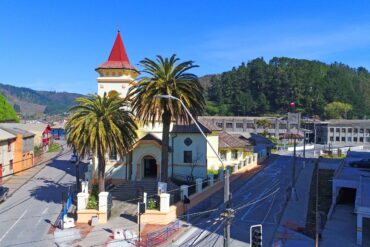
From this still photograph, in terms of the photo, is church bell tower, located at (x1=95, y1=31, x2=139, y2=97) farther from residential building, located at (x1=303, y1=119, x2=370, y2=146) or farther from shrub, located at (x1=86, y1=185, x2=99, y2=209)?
residential building, located at (x1=303, y1=119, x2=370, y2=146)

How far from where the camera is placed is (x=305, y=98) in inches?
6319

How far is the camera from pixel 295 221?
27609 mm

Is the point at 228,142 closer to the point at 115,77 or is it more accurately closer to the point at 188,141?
the point at 188,141

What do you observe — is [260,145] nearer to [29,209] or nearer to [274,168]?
[274,168]

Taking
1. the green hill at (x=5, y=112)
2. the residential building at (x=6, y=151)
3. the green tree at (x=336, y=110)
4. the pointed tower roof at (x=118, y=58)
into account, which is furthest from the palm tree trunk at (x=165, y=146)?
the green tree at (x=336, y=110)

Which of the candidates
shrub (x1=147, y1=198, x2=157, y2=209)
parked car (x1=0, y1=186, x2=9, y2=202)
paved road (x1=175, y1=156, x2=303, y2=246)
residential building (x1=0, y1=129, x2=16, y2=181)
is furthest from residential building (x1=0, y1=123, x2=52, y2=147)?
shrub (x1=147, y1=198, x2=157, y2=209)

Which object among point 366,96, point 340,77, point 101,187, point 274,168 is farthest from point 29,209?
point 366,96

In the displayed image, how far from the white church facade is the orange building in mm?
14847

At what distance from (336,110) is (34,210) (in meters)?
138

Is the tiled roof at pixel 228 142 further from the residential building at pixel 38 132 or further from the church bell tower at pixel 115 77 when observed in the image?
the residential building at pixel 38 132

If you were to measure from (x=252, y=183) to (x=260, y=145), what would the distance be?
30801 millimetres


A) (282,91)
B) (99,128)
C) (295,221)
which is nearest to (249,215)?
(295,221)

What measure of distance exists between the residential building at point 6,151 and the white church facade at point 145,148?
13.9 m

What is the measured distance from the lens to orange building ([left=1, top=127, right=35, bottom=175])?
50.2 metres
